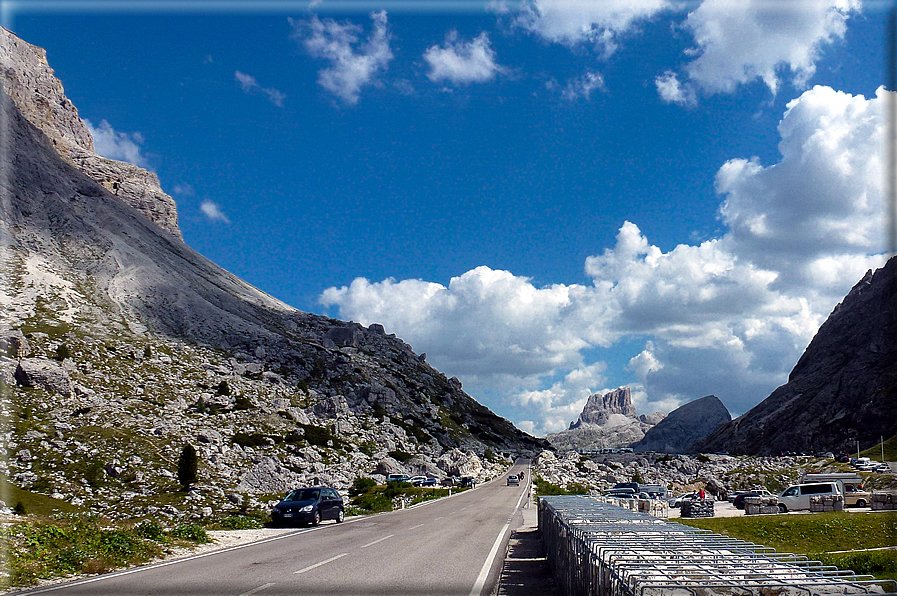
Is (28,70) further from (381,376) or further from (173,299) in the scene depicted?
(381,376)

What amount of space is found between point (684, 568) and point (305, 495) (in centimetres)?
2433

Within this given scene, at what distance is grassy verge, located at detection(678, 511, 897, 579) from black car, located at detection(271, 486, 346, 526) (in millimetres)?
16745

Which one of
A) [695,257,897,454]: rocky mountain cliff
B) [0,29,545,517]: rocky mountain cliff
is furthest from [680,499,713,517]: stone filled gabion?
[695,257,897,454]: rocky mountain cliff

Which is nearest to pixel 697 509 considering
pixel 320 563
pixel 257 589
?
pixel 320 563

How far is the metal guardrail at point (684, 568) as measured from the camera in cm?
534

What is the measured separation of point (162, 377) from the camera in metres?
77.4

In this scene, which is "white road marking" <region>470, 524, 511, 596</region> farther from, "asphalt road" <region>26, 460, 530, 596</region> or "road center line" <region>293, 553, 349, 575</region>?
"road center line" <region>293, 553, 349, 575</region>

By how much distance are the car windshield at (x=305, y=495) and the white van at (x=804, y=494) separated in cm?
2664

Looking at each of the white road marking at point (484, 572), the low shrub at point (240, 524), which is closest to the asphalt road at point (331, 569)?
the white road marking at point (484, 572)

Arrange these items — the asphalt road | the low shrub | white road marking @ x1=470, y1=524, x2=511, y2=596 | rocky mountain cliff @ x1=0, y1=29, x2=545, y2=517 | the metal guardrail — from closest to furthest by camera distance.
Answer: the metal guardrail → the asphalt road → white road marking @ x1=470, y1=524, x2=511, y2=596 → the low shrub → rocky mountain cliff @ x1=0, y1=29, x2=545, y2=517

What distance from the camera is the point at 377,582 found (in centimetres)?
1273

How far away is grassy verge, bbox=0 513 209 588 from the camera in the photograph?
13164mm

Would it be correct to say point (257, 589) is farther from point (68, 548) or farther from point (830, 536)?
point (830, 536)

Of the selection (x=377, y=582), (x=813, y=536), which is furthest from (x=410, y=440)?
(x=377, y=582)
